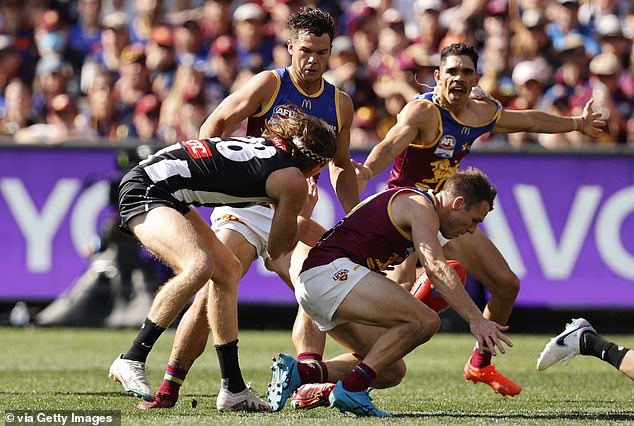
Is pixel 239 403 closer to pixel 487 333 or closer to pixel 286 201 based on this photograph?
pixel 286 201

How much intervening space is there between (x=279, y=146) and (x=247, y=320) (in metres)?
7.02

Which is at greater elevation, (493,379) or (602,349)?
(602,349)

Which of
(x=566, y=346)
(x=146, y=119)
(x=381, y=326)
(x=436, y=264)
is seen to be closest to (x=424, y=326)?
(x=381, y=326)

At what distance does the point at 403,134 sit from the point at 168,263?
2.50 metres

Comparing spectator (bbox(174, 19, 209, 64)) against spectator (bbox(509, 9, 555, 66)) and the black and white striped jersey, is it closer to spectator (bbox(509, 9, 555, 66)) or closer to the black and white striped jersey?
spectator (bbox(509, 9, 555, 66))

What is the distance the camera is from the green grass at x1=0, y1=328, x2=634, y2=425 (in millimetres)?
7160

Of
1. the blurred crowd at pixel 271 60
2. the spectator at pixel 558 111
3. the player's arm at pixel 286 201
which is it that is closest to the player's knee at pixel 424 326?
the player's arm at pixel 286 201

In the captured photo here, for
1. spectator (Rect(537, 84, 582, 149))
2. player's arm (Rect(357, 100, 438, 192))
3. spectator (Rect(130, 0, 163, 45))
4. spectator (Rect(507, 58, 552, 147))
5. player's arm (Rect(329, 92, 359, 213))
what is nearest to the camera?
player's arm (Rect(329, 92, 359, 213))

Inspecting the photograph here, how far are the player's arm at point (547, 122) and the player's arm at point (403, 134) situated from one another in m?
0.62

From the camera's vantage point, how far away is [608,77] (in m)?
14.7

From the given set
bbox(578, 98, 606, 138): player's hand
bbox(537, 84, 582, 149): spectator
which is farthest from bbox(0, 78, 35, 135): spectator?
bbox(578, 98, 606, 138): player's hand

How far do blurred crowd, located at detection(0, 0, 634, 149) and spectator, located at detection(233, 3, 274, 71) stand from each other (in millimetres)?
16

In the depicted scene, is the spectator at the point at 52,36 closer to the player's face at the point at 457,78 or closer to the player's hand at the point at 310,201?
the player's face at the point at 457,78

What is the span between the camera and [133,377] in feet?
23.7
